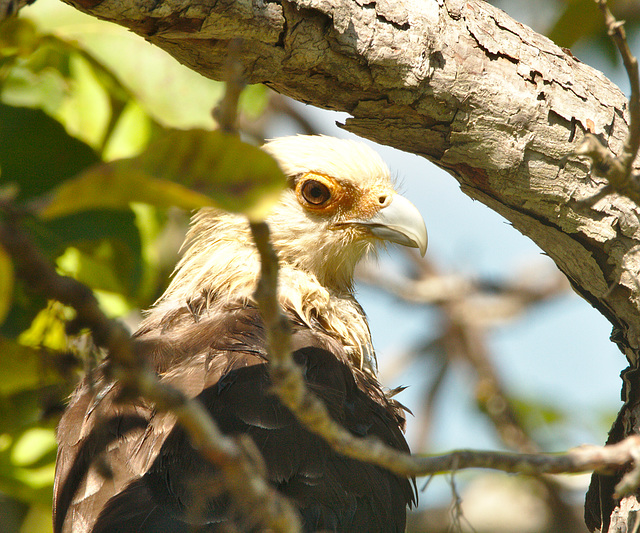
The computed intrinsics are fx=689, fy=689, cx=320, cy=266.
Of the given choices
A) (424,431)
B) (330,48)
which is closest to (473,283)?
(424,431)

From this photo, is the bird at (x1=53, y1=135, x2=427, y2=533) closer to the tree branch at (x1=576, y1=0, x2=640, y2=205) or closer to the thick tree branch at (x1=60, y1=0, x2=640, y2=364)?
the thick tree branch at (x1=60, y1=0, x2=640, y2=364)

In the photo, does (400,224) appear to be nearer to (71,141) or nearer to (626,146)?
(71,141)

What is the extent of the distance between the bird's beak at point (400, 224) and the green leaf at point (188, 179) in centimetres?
251

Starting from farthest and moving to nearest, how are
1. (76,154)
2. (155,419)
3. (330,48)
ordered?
(76,154) < (155,419) < (330,48)

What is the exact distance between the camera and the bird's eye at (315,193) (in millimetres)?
3832

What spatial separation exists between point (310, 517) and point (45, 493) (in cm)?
156

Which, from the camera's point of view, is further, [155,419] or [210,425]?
[155,419]

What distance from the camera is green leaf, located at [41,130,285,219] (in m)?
1.15

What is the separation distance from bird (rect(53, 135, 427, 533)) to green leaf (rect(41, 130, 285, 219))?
583 millimetres

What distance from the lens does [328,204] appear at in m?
3.89

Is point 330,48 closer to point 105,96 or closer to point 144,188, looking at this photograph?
point 144,188

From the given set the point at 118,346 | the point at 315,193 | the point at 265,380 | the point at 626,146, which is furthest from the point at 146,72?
the point at 118,346

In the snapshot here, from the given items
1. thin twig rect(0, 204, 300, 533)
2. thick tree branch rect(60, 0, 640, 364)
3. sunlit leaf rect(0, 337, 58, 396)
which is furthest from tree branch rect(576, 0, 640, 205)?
sunlit leaf rect(0, 337, 58, 396)

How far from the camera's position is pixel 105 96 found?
11.9ft
